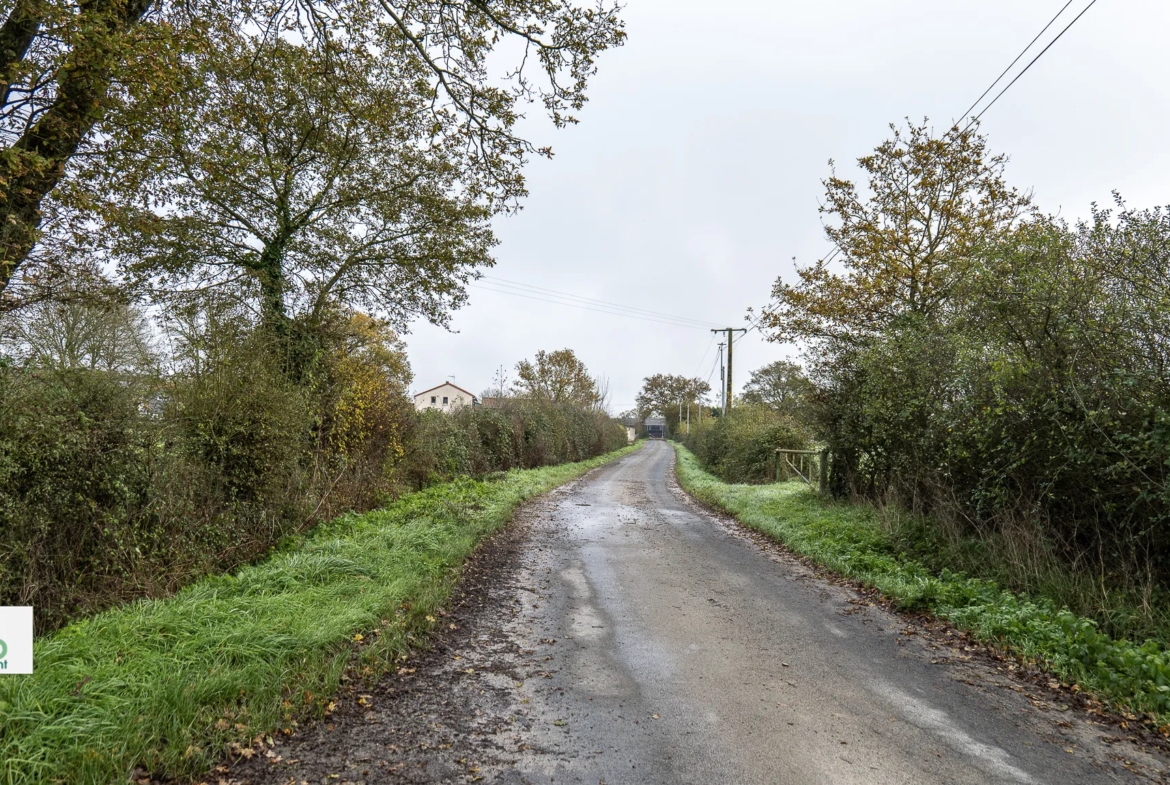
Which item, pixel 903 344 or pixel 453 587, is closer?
pixel 453 587

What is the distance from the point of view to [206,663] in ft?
12.2

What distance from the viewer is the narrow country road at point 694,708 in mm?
3098

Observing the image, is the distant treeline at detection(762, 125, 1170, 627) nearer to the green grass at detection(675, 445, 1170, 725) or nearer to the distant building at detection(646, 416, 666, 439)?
the green grass at detection(675, 445, 1170, 725)

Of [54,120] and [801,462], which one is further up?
[54,120]

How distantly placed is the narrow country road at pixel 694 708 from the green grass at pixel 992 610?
1.19ft

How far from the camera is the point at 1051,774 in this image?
3115mm

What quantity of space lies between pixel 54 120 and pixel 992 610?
891 centimetres

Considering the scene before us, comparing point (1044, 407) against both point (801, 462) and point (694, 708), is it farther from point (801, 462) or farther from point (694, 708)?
point (801, 462)

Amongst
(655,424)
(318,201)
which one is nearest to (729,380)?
(318,201)

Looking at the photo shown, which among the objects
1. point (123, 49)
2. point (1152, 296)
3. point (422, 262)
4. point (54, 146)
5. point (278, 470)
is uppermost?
point (422, 262)

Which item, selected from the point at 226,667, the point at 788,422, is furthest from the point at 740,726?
the point at 788,422

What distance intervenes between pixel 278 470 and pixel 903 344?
9.62 metres

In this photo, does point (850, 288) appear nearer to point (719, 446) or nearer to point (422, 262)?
point (422, 262)

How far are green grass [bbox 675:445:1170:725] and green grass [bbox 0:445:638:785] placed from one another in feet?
16.4
